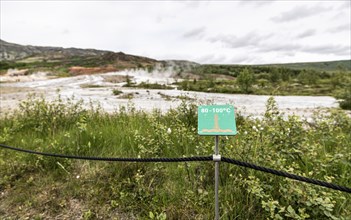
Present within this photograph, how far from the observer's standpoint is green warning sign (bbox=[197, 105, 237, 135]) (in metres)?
1.64

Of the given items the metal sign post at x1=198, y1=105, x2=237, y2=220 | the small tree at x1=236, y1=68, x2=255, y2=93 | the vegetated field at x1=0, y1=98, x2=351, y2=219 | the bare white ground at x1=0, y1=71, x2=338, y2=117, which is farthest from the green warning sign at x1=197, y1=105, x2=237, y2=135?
the small tree at x1=236, y1=68, x2=255, y2=93

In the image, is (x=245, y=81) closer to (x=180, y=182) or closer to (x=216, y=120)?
(x=180, y=182)

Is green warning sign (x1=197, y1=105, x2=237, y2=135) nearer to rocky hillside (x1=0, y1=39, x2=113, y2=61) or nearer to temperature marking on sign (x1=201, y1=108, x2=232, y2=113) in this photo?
temperature marking on sign (x1=201, y1=108, x2=232, y2=113)

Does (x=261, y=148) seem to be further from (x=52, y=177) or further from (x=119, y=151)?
(x=52, y=177)

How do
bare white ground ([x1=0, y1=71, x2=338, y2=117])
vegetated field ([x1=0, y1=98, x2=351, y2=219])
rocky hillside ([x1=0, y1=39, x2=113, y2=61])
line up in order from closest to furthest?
vegetated field ([x1=0, y1=98, x2=351, y2=219]) < bare white ground ([x1=0, y1=71, x2=338, y2=117]) < rocky hillside ([x1=0, y1=39, x2=113, y2=61])

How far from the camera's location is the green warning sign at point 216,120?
164cm

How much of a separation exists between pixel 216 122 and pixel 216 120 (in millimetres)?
17

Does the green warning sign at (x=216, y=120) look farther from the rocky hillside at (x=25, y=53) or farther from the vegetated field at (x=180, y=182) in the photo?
the rocky hillside at (x=25, y=53)

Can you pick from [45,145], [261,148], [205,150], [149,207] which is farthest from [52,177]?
[261,148]

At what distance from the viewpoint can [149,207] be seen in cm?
226

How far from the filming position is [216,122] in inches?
65.9

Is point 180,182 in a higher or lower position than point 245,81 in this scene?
lower

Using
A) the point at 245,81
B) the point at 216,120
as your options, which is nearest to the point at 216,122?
the point at 216,120

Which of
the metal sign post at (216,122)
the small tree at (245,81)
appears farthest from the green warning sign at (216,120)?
the small tree at (245,81)
